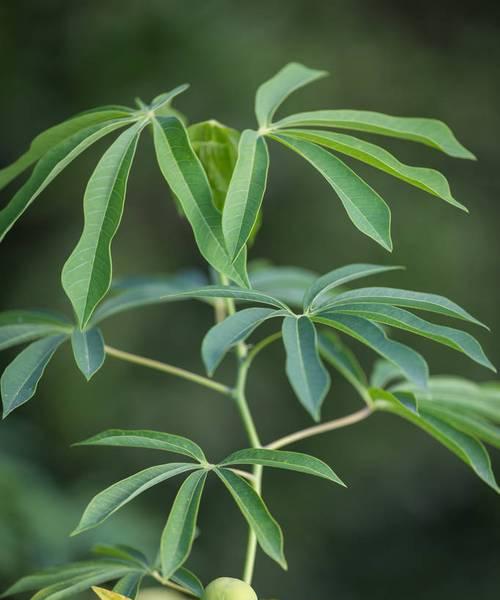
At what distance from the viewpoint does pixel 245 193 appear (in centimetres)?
67

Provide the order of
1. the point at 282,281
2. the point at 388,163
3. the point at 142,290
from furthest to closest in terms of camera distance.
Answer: the point at 282,281 < the point at 142,290 < the point at 388,163

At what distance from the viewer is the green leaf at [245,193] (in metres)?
0.64

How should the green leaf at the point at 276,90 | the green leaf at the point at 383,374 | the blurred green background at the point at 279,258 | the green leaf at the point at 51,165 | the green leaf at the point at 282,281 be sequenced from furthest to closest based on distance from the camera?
the blurred green background at the point at 279,258
the green leaf at the point at 282,281
the green leaf at the point at 383,374
the green leaf at the point at 276,90
the green leaf at the point at 51,165

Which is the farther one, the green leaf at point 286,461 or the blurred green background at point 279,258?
the blurred green background at point 279,258

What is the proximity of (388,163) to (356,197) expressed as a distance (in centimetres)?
4

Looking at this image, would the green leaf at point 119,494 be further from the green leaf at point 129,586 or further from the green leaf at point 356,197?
the green leaf at point 356,197

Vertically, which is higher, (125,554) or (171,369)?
(171,369)

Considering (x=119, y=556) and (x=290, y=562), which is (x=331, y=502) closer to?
(x=290, y=562)

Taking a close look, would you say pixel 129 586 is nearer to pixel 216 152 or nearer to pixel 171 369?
pixel 171 369

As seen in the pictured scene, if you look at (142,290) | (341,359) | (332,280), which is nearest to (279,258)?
(142,290)

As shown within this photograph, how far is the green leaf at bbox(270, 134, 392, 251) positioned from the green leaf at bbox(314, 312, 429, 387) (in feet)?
0.23

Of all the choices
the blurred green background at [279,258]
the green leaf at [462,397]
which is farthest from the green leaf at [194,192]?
the blurred green background at [279,258]

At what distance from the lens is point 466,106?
3039 mm

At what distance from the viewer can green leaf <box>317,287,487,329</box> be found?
0.64 m
